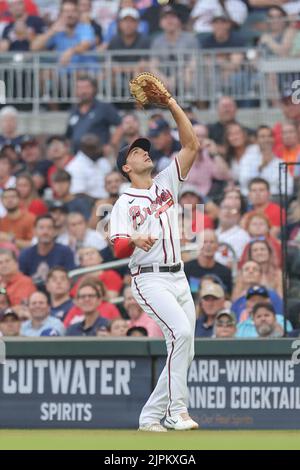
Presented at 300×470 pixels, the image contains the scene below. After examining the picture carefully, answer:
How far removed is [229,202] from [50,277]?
6.96 ft

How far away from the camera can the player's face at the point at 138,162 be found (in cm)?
802

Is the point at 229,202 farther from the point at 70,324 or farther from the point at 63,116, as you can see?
the point at 63,116

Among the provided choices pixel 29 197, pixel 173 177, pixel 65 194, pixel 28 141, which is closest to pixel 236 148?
pixel 65 194

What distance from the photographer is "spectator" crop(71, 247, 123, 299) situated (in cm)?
1202

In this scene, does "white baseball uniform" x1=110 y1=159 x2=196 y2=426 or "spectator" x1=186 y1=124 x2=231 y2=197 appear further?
"spectator" x1=186 y1=124 x2=231 y2=197

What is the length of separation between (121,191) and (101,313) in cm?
244

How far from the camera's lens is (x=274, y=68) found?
49.2 ft

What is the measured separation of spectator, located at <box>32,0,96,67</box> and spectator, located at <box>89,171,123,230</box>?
3.10 meters

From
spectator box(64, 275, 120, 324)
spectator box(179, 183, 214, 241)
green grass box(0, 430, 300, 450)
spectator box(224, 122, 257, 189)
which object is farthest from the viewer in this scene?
spectator box(224, 122, 257, 189)

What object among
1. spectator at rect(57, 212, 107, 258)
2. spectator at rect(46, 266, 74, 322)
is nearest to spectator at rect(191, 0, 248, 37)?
spectator at rect(57, 212, 107, 258)

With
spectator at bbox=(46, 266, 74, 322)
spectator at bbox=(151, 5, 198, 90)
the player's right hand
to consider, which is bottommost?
spectator at bbox=(46, 266, 74, 322)

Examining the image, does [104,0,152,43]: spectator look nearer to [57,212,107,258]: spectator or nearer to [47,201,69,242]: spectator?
[47,201,69,242]: spectator

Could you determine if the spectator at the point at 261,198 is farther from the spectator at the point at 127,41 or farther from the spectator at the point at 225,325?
the spectator at the point at 127,41
